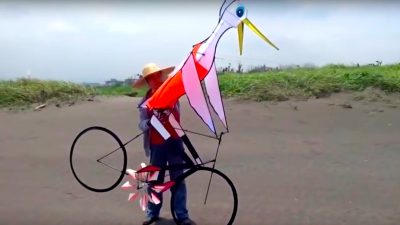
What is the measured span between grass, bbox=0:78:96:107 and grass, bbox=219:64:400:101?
11.5 feet

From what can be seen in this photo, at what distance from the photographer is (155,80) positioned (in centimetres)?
514

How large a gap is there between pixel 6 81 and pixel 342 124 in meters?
8.71

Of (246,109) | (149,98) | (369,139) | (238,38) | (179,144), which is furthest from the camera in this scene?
(246,109)

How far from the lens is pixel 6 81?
13.7 meters

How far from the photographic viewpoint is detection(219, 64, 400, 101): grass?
1155 cm

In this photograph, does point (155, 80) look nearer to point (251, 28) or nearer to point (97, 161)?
point (251, 28)

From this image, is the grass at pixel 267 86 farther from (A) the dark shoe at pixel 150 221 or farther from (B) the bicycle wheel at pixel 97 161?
(A) the dark shoe at pixel 150 221

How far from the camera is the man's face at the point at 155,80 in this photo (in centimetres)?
512

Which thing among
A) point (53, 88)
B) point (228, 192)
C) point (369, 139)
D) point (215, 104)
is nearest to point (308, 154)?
point (369, 139)

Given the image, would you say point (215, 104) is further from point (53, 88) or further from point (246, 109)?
point (53, 88)

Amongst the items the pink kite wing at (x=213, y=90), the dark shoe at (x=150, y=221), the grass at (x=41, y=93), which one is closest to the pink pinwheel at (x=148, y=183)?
the dark shoe at (x=150, y=221)

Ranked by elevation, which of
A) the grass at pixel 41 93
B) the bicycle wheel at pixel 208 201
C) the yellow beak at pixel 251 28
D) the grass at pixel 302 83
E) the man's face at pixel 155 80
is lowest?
the bicycle wheel at pixel 208 201

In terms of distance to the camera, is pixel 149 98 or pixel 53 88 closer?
pixel 149 98

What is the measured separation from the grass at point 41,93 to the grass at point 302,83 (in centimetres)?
350
